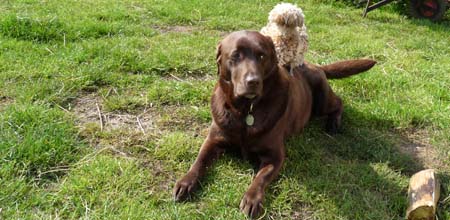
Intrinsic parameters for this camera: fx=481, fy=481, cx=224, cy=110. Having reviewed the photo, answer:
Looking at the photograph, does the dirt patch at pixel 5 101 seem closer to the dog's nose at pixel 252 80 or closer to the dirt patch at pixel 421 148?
the dog's nose at pixel 252 80

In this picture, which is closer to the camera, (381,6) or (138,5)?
(138,5)

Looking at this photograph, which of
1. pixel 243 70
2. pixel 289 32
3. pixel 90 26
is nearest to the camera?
pixel 243 70

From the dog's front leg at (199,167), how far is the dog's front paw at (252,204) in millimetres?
302

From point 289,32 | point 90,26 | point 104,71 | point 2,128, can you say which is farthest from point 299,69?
point 90,26

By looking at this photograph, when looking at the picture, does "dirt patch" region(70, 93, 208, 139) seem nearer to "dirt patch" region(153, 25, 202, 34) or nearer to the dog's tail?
the dog's tail

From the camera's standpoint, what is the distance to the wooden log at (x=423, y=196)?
8.11 ft

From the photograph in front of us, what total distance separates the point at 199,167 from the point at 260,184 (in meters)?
0.38

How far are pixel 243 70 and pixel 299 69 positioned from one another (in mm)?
1061

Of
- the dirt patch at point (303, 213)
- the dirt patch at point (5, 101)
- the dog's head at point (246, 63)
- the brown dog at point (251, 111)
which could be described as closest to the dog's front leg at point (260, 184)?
the brown dog at point (251, 111)

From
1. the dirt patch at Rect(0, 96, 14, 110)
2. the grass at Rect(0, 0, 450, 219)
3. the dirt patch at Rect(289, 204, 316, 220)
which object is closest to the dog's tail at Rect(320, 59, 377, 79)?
the grass at Rect(0, 0, 450, 219)

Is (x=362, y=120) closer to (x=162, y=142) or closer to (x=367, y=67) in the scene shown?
(x=367, y=67)

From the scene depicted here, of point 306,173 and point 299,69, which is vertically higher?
point 299,69

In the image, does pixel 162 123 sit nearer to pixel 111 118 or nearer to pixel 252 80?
pixel 111 118

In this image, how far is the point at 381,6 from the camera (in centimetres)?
724
